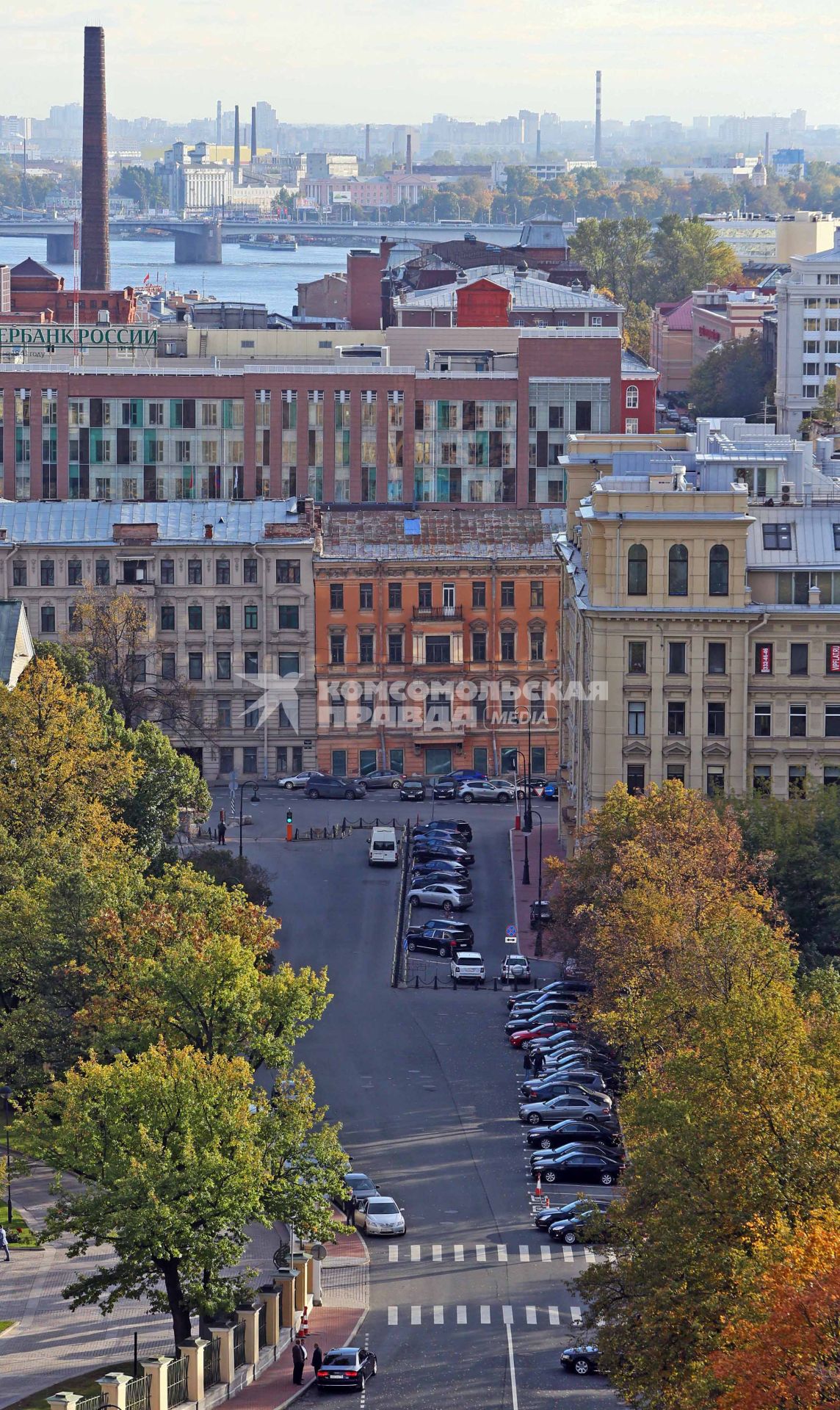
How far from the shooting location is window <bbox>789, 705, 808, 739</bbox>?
86562 millimetres

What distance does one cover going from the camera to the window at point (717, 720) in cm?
8612

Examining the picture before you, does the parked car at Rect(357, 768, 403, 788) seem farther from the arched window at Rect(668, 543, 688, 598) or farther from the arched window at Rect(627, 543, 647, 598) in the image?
the arched window at Rect(668, 543, 688, 598)

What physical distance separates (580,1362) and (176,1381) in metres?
8.04

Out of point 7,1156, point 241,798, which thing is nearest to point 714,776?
point 241,798

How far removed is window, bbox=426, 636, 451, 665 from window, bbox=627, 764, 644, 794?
1069 inches

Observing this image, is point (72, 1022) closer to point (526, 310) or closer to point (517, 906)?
point (517, 906)

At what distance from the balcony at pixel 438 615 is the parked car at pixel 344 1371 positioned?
198ft

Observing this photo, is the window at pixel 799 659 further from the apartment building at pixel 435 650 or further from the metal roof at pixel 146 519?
the metal roof at pixel 146 519

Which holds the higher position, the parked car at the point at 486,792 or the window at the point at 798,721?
the window at the point at 798,721

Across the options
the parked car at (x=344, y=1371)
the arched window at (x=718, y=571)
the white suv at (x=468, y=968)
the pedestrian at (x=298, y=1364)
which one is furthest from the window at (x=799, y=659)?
the parked car at (x=344, y=1371)

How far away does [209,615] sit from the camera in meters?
113

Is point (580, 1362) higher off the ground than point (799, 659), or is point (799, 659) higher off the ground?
point (799, 659)

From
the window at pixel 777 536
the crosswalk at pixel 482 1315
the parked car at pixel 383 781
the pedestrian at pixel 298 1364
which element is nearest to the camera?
the pedestrian at pixel 298 1364

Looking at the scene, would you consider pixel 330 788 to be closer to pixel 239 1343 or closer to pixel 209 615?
pixel 209 615
